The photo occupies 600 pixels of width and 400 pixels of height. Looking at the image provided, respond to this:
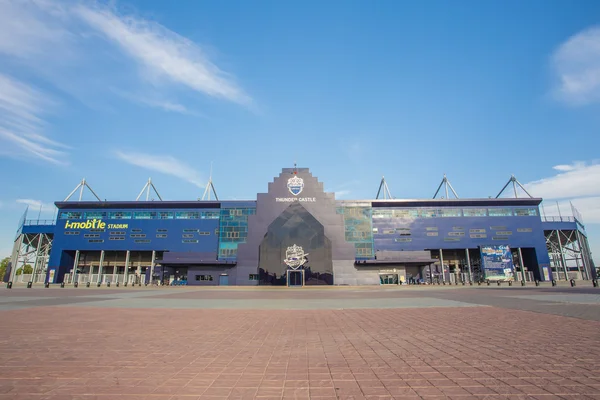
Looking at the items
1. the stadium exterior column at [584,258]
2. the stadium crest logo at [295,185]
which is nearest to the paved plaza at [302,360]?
the stadium crest logo at [295,185]

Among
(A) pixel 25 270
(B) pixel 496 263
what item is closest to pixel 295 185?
Result: (B) pixel 496 263

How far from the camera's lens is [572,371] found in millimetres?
4773

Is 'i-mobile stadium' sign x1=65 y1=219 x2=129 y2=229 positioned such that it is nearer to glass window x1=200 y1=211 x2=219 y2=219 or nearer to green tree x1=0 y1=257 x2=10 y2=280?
glass window x1=200 y1=211 x2=219 y2=219

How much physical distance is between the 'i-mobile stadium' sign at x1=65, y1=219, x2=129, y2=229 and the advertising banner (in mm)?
83186

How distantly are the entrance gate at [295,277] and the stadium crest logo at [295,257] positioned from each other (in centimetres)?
71

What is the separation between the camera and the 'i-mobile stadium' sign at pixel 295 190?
56.8m

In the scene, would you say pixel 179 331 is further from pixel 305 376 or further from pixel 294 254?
pixel 294 254

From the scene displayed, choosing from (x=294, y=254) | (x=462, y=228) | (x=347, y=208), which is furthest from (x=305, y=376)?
(x=462, y=228)

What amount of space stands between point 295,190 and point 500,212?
5266cm

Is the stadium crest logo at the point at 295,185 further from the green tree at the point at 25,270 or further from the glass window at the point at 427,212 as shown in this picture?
the green tree at the point at 25,270

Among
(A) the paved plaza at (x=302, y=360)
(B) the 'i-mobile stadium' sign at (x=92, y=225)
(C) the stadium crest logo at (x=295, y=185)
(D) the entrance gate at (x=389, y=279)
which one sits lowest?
(A) the paved plaza at (x=302, y=360)

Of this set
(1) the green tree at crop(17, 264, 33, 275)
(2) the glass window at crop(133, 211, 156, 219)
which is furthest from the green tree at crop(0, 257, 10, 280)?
(2) the glass window at crop(133, 211, 156, 219)

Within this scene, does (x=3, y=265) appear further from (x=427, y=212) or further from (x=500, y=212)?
(x=500, y=212)

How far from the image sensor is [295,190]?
5741 centimetres
